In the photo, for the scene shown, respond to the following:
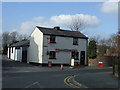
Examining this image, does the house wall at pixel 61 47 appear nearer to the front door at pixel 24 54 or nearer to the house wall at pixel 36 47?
the house wall at pixel 36 47

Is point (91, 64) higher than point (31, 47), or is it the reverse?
point (31, 47)

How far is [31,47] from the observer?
38906mm

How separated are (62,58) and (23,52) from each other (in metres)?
9.30

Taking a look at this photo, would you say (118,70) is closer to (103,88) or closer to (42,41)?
(103,88)

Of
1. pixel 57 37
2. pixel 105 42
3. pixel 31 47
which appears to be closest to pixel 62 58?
pixel 57 37

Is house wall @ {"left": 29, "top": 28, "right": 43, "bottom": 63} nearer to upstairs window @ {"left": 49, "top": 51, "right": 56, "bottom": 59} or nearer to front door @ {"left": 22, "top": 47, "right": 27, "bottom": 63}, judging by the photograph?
upstairs window @ {"left": 49, "top": 51, "right": 56, "bottom": 59}

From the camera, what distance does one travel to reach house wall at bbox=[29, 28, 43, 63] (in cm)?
3541

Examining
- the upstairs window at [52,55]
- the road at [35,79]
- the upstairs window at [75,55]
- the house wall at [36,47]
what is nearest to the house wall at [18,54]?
the house wall at [36,47]

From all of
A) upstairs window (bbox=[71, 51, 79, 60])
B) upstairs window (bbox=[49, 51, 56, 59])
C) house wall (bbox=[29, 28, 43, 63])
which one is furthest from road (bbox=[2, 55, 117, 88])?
upstairs window (bbox=[71, 51, 79, 60])

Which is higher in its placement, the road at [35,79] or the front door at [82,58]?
the front door at [82,58]

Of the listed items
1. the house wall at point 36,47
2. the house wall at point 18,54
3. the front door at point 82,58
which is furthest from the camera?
the house wall at point 18,54

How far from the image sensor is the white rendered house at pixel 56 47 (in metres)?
35.2

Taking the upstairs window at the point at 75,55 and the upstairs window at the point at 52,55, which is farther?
the upstairs window at the point at 75,55

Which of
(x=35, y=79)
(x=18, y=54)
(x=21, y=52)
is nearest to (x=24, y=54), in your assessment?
(x=21, y=52)
